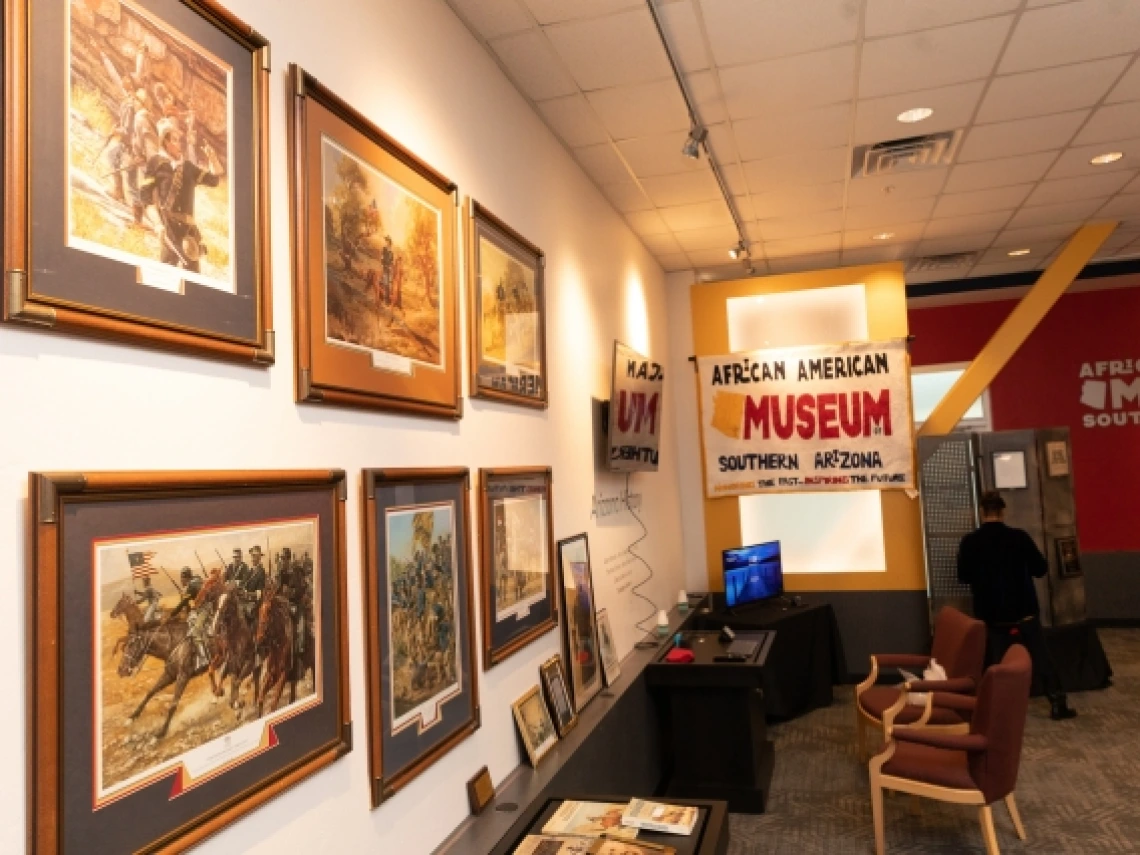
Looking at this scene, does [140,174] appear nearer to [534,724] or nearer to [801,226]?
[534,724]

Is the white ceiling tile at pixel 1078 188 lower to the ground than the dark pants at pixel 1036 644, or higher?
higher

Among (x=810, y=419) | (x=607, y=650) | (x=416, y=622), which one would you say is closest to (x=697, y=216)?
(x=810, y=419)

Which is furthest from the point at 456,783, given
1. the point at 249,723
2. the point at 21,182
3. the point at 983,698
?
the point at 983,698

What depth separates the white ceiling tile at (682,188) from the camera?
4.45 metres

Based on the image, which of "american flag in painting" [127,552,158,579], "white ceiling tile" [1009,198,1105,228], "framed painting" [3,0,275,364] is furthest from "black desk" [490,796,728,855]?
"white ceiling tile" [1009,198,1105,228]

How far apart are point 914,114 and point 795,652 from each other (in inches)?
138

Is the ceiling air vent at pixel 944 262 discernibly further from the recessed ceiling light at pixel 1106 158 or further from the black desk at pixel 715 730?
the black desk at pixel 715 730

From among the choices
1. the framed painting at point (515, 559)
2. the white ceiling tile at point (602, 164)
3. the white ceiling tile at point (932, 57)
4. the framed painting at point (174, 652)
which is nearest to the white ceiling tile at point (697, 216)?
the white ceiling tile at point (602, 164)

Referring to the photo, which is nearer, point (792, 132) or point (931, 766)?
point (931, 766)

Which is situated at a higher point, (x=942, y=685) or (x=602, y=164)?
(x=602, y=164)

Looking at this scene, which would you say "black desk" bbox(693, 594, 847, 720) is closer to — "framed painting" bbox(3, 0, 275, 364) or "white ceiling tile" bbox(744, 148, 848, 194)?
"white ceiling tile" bbox(744, 148, 848, 194)

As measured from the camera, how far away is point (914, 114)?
12.5ft

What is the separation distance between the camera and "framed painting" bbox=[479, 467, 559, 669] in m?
2.62

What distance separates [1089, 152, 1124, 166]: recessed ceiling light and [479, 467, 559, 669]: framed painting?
368 cm
